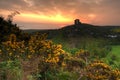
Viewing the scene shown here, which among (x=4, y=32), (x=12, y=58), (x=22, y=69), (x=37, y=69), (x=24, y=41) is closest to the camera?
(x=22, y=69)

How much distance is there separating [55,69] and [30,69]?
190 centimetres

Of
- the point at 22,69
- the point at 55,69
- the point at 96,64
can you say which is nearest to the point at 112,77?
the point at 96,64

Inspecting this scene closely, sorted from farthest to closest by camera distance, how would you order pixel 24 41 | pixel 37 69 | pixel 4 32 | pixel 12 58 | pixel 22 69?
1. pixel 4 32
2. pixel 24 41
3. pixel 12 58
4. pixel 37 69
5. pixel 22 69

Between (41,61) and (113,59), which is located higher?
(41,61)

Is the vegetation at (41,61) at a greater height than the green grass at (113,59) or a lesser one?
greater

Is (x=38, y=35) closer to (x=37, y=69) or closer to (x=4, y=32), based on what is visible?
(x=4, y=32)

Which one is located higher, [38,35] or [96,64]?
[38,35]

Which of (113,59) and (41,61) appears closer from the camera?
(41,61)

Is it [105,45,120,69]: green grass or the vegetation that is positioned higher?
the vegetation

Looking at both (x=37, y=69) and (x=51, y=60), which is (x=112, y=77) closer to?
(x=51, y=60)

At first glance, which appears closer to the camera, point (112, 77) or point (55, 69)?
point (55, 69)

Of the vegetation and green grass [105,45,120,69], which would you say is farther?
green grass [105,45,120,69]

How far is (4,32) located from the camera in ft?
62.8

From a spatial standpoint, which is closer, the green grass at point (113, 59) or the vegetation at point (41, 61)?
the vegetation at point (41, 61)
